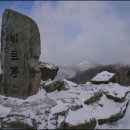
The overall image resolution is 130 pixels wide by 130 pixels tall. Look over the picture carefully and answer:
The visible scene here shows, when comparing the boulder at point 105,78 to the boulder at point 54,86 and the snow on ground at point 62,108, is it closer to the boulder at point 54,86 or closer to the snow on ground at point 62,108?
the snow on ground at point 62,108

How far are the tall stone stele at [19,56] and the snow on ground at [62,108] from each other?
2.09 feet

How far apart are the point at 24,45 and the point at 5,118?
16.0ft

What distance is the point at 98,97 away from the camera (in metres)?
19.9

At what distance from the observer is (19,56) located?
19.2 metres

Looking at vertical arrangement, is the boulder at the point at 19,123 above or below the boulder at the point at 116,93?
above

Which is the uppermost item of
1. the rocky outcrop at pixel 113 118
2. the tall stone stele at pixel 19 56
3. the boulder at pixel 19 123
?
the tall stone stele at pixel 19 56

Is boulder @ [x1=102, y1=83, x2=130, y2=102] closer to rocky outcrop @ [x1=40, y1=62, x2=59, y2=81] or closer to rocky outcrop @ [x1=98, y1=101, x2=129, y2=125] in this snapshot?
rocky outcrop @ [x1=98, y1=101, x2=129, y2=125]

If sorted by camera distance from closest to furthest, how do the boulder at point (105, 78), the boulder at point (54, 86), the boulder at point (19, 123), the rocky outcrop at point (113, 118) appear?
the boulder at point (19, 123), the rocky outcrop at point (113, 118), the boulder at point (54, 86), the boulder at point (105, 78)

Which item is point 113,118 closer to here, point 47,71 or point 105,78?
point 47,71

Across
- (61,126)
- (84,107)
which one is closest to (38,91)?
(84,107)

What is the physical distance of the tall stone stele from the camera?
19031 mm

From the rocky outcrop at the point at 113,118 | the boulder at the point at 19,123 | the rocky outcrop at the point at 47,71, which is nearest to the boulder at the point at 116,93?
the rocky outcrop at the point at 113,118

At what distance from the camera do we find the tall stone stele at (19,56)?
62.4ft

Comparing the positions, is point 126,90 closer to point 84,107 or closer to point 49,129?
point 84,107
